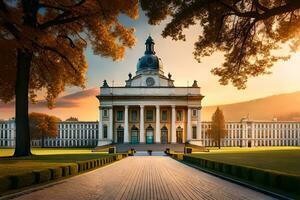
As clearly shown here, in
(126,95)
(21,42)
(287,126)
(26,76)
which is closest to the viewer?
(21,42)

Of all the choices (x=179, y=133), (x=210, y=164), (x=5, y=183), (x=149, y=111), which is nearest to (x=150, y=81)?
(x=149, y=111)

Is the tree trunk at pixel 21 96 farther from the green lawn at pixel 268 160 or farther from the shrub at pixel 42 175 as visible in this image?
the green lawn at pixel 268 160

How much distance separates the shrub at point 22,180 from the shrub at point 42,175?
479 mm

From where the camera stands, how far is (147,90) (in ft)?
332

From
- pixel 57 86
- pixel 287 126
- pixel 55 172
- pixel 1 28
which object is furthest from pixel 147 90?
pixel 287 126

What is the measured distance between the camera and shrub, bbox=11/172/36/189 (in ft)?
55.1

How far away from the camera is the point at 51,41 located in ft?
113

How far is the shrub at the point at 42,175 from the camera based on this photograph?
19.1m

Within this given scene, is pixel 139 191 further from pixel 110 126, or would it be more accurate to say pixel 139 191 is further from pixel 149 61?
pixel 149 61

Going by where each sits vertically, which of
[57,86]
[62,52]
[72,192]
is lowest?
[72,192]

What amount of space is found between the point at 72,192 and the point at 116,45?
2090 centimetres

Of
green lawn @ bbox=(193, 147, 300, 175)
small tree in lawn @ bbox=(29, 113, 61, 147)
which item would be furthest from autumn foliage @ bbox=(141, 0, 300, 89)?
small tree in lawn @ bbox=(29, 113, 61, 147)

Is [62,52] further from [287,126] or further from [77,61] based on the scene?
[287,126]

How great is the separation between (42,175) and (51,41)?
17.1 metres
